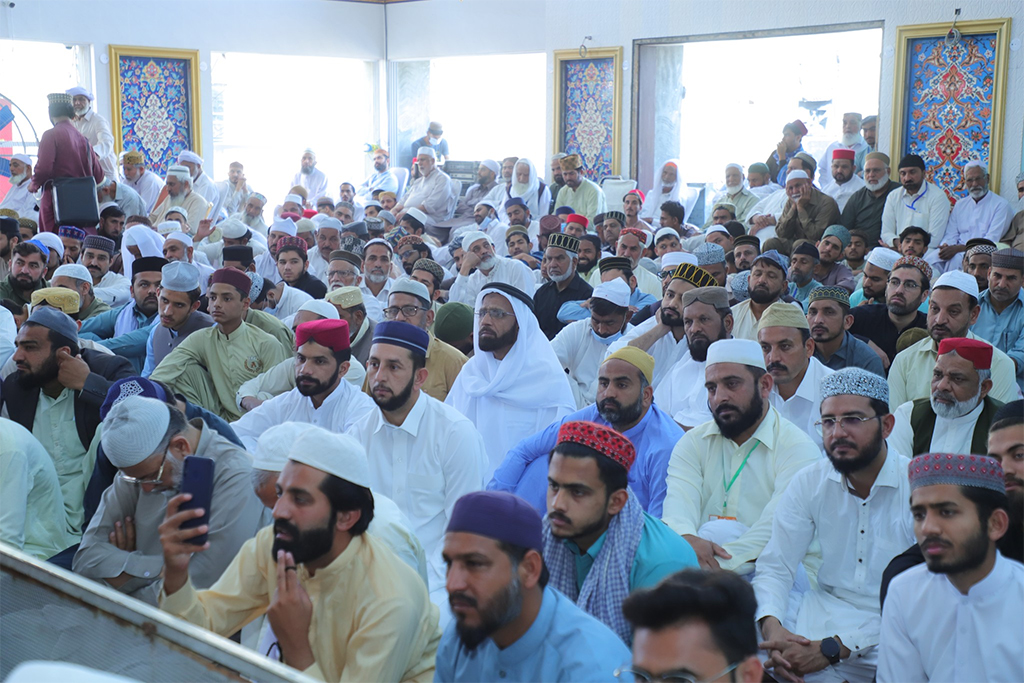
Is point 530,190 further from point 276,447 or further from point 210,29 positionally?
point 276,447

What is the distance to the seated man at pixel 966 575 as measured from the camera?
1965mm

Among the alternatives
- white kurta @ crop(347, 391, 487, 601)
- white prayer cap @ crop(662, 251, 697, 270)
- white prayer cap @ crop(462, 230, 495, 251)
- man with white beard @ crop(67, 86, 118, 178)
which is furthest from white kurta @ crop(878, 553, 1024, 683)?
man with white beard @ crop(67, 86, 118, 178)

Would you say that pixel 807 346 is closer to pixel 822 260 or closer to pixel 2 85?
pixel 822 260

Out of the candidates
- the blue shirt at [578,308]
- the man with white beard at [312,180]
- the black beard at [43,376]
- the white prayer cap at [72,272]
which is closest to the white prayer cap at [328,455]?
the black beard at [43,376]

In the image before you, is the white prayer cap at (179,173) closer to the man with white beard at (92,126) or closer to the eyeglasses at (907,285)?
the man with white beard at (92,126)

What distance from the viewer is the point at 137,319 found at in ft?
16.3

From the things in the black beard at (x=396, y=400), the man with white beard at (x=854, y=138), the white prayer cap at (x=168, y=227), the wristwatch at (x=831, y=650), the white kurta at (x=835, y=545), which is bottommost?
the wristwatch at (x=831, y=650)

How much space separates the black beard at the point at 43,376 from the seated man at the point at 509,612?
2038 millimetres

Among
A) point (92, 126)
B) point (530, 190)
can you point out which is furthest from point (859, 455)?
point (92, 126)

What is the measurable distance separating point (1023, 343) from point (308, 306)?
312 centimetres

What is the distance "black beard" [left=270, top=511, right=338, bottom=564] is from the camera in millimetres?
1941

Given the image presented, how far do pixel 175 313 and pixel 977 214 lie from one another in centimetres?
605

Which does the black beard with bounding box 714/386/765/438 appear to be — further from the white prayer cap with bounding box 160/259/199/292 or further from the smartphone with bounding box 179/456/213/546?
the white prayer cap with bounding box 160/259/199/292

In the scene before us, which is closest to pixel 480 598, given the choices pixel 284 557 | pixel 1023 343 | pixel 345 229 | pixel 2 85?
pixel 284 557
